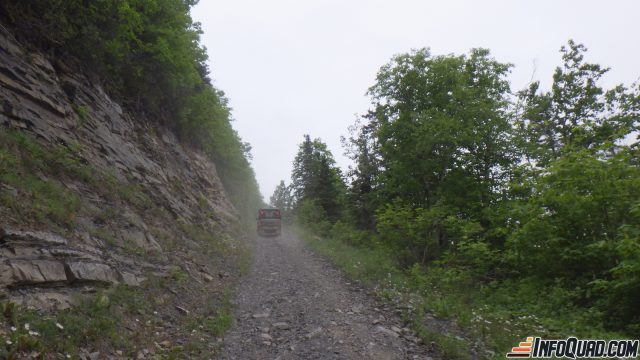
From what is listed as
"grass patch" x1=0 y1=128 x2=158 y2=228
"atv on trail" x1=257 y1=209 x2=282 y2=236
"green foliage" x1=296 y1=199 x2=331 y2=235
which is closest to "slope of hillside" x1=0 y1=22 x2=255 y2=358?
"grass patch" x1=0 y1=128 x2=158 y2=228

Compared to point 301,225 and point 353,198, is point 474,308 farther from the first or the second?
point 301,225

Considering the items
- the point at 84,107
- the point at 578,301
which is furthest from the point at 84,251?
the point at 578,301

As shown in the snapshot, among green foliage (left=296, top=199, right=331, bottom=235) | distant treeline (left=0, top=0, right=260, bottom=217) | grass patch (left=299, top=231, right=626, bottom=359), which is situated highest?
distant treeline (left=0, top=0, right=260, bottom=217)

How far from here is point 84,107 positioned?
38.5ft

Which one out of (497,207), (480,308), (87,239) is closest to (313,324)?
(480,308)

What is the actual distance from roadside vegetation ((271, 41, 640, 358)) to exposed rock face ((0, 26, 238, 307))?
6.79 m

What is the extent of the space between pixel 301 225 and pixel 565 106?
26.6 metres

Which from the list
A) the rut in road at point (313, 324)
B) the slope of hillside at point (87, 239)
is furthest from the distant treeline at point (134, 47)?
the rut in road at point (313, 324)

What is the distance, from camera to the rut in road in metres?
6.18

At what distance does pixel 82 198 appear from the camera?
336 inches

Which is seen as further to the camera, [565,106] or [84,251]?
[565,106]

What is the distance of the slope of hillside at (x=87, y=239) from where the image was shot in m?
5.09

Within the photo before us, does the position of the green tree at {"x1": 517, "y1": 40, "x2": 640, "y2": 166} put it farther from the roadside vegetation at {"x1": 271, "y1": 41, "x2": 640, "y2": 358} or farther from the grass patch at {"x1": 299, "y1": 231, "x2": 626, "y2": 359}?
the grass patch at {"x1": 299, "y1": 231, "x2": 626, "y2": 359}

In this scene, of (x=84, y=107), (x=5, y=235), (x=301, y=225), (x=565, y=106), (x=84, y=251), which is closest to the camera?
(x=5, y=235)
